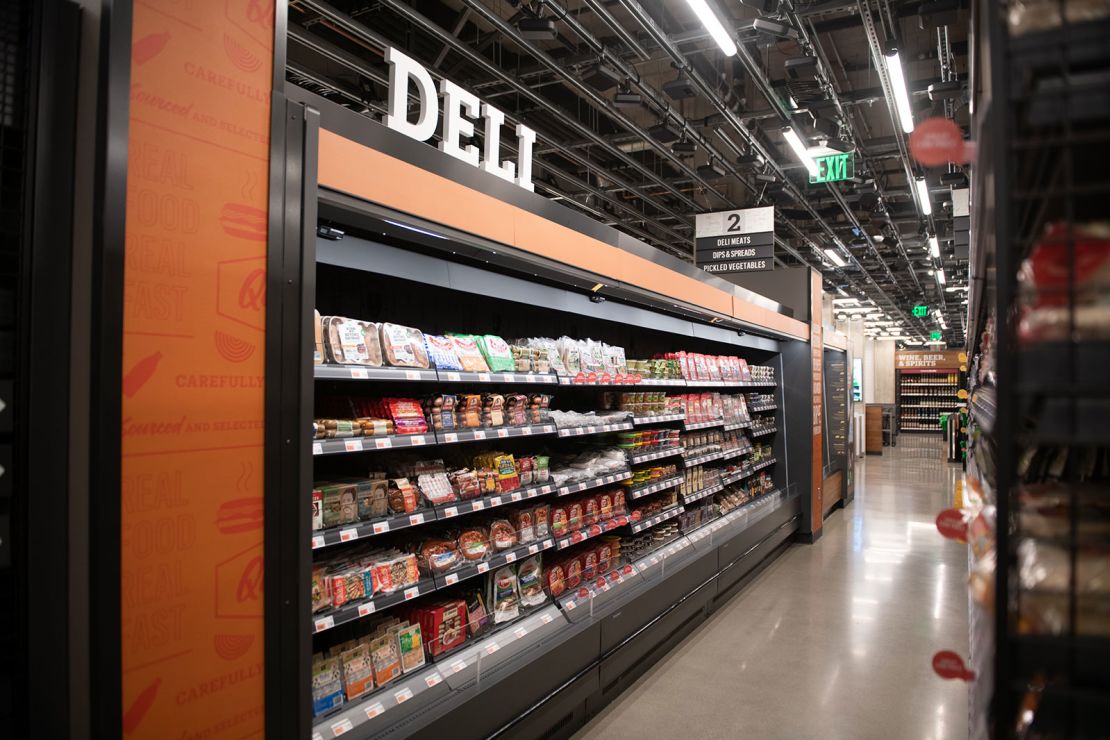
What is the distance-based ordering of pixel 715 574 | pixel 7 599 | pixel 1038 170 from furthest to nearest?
pixel 715 574 → pixel 7 599 → pixel 1038 170

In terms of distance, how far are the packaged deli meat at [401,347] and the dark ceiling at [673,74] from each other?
2750 millimetres

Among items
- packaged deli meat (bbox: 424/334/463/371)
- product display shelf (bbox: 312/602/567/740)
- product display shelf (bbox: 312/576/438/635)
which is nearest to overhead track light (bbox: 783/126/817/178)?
packaged deli meat (bbox: 424/334/463/371)

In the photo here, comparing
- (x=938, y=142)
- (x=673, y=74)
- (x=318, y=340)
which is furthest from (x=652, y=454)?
(x=673, y=74)

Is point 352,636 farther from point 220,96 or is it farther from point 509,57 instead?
point 509,57

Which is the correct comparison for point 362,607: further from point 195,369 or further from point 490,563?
point 195,369


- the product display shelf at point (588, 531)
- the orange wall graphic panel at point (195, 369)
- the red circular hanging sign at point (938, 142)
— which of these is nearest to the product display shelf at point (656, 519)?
the product display shelf at point (588, 531)

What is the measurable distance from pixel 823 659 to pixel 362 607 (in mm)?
3213

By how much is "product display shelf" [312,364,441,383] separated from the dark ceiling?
2.93 meters

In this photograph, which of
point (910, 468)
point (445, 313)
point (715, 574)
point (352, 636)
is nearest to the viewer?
point (352, 636)

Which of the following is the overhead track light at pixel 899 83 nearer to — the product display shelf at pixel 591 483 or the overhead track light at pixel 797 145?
the overhead track light at pixel 797 145

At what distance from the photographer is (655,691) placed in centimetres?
376

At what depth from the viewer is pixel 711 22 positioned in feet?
15.1

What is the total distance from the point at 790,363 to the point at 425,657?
6144 mm

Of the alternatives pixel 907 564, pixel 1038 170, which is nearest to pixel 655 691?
pixel 1038 170
